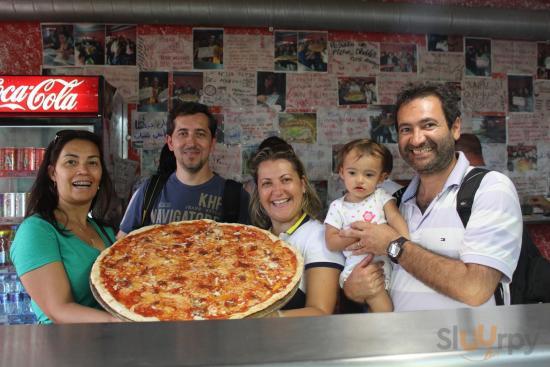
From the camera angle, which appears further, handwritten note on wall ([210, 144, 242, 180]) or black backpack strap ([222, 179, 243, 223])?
handwritten note on wall ([210, 144, 242, 180])

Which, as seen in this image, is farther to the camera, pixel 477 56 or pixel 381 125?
pixel 477 56

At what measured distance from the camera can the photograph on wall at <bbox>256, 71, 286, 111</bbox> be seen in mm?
5469

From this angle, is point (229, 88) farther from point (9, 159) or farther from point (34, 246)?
point (34, 246)

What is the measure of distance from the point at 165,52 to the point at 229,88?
83 cm

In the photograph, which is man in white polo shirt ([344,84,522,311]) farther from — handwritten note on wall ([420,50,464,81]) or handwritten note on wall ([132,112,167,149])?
handwritten note on wall ([420,50,464,81])

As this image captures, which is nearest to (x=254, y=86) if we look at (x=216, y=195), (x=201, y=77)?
(x=201, y=77)

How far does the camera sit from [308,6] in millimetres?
4996

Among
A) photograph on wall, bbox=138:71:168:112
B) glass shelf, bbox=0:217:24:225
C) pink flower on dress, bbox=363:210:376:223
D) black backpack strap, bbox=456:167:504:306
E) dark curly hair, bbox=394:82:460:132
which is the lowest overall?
glass shelf, bbox=0:217:24:225

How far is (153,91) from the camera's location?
532cm

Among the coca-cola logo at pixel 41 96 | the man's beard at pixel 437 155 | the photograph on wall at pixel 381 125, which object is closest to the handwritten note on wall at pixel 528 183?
the photograph on wall at pixel 381 125

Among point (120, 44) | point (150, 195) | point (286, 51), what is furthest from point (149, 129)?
point (150, 195)

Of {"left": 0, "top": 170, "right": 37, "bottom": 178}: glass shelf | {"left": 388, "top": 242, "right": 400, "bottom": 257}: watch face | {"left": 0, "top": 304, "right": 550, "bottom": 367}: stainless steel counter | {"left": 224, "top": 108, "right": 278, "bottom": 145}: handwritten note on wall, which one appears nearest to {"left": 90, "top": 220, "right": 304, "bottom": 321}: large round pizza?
{"left": 388, "top": 242, "right": 400, "bottom": 257}: watch face

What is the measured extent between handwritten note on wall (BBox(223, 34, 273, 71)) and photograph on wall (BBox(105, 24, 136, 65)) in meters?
1.05

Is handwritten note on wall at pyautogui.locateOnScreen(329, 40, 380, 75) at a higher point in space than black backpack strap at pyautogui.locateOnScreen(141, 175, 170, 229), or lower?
higher
